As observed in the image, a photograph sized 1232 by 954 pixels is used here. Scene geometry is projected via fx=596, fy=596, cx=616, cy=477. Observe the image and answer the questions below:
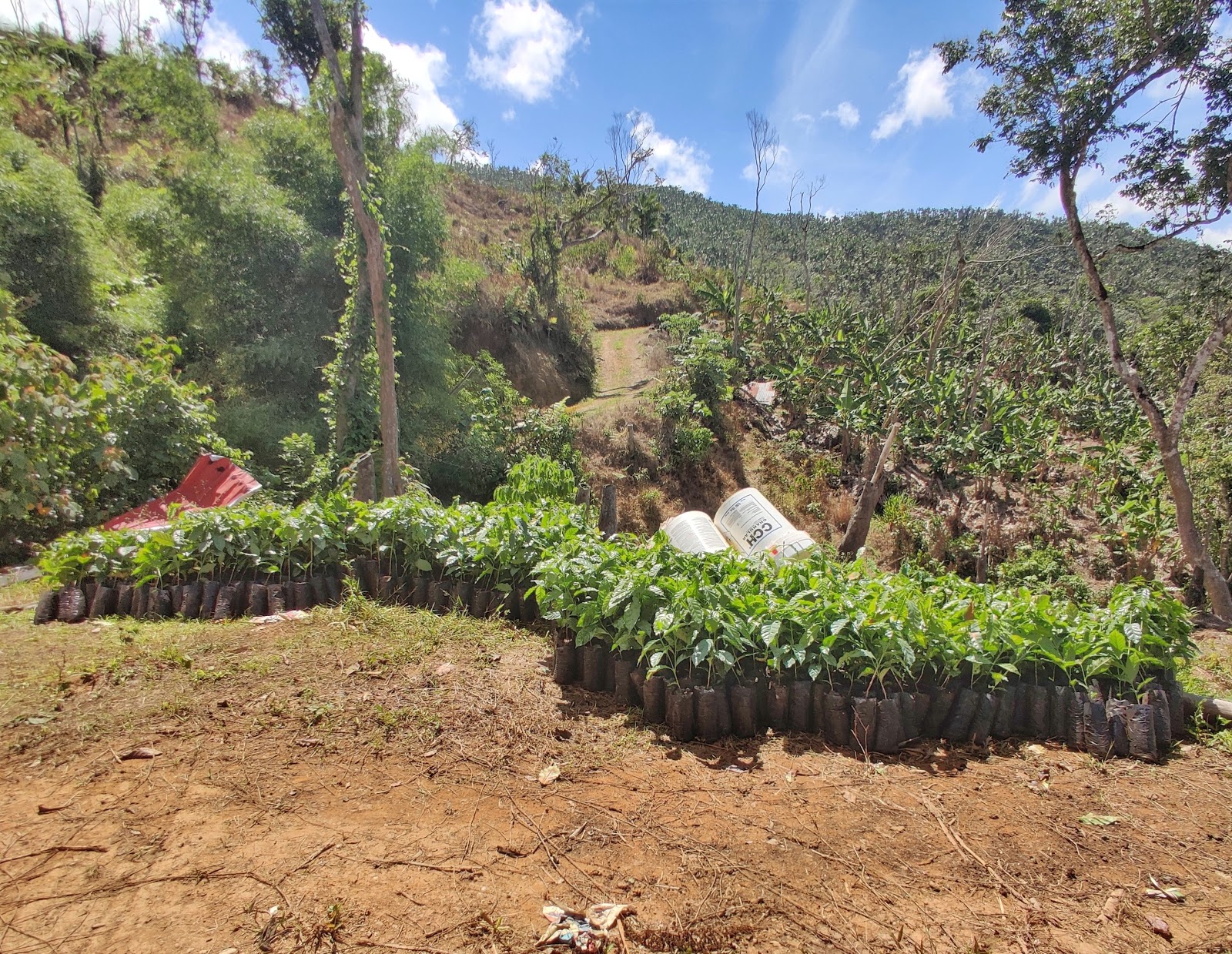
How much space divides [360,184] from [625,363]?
1259 centimetres

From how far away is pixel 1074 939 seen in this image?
6.11ft

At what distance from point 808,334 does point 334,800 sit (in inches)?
590

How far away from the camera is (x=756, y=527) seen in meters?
7.05

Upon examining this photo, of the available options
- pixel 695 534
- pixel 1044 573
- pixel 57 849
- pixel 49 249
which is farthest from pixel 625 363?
pixel 57 849

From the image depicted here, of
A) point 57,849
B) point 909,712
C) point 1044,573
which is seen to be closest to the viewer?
point 57,849

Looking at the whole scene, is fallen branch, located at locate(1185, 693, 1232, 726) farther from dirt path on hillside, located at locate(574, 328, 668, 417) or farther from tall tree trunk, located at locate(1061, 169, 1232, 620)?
dirt path on hillside, located at locate(574, 328, 668, 417)

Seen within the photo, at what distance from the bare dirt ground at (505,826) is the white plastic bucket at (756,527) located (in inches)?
146

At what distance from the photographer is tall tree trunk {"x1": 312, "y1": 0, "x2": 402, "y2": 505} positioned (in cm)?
584

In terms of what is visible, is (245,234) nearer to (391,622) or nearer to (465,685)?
(391,622)

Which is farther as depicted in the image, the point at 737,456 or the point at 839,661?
the point at 737,456

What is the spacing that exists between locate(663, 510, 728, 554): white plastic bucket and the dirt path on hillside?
20.6ft

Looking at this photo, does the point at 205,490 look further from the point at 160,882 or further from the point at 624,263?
the point at 624,263

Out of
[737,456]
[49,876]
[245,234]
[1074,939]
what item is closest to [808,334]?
[737,456]

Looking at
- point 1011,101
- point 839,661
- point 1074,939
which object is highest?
point 1011,101
